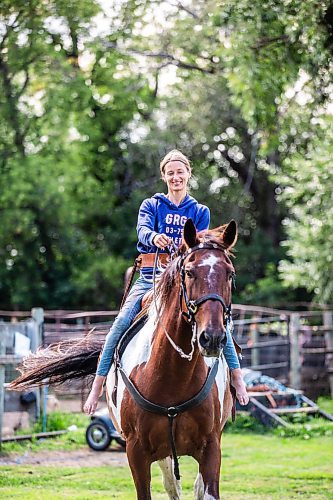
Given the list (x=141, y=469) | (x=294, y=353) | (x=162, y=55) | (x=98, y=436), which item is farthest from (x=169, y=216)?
(x=162, y=55)

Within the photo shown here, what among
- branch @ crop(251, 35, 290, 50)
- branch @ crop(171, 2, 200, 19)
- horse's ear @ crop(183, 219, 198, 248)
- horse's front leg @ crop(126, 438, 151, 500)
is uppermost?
branch @ crop(171, 2, 200, 19)

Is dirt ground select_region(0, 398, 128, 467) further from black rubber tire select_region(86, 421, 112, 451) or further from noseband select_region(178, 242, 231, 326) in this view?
noseband select_region(178, 242, 231, 326)

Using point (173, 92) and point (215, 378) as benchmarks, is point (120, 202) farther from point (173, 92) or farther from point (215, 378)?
point (215, 378)

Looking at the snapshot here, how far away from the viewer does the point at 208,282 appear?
4.48 m

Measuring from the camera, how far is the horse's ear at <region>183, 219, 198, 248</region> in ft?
15.7

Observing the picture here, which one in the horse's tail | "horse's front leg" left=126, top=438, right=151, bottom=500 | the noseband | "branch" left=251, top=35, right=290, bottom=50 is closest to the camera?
the noseband

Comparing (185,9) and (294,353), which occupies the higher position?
(185,9)

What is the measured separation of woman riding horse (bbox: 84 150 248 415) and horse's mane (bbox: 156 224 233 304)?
584 millimetres

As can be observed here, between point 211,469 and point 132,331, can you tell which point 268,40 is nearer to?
point 132,331

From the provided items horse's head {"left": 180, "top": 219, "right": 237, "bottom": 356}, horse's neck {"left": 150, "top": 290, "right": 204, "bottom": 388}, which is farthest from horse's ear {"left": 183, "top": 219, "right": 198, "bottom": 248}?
horse's neck {"left": 150, "top": 290, "right": 204, "bottom": 388}

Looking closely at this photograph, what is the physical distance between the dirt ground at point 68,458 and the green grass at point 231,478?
1.24 ft

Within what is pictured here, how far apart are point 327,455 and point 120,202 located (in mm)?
22993

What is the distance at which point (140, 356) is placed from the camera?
219 inches

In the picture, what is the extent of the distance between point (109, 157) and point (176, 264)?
28.0 metres
